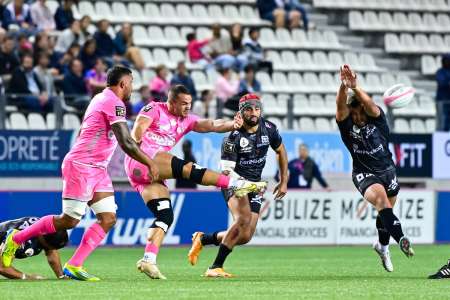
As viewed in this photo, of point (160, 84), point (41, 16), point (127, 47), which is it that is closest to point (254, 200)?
point (160, 84)

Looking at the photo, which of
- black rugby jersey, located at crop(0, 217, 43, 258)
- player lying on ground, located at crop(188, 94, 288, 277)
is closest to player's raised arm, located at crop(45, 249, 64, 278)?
black rugby jersey, located at crop(0, 217, 43, 258)

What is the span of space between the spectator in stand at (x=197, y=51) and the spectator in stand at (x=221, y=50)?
0.46 ft

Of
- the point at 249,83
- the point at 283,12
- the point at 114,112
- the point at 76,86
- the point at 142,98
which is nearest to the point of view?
the point at 114,112

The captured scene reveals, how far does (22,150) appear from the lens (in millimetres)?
24016

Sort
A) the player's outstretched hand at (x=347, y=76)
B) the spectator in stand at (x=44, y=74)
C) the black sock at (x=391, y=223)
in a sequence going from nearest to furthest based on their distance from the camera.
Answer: the player's outstretched hand at (x=347, y=76)
the black sock at (x=391, y=223)
the spectator in stand at (x=44, y=74)

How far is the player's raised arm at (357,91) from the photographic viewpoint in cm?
1420

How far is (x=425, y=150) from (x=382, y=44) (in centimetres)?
584

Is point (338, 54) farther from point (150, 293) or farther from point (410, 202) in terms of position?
point (150, 293)

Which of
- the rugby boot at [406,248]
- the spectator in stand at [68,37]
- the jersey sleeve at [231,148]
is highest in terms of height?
the spectator in stand at [68,37]

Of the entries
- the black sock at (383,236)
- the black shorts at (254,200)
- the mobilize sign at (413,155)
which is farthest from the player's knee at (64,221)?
the mobilize sign at (413,155)

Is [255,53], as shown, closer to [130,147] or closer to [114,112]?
[114,112]

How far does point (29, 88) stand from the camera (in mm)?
24031

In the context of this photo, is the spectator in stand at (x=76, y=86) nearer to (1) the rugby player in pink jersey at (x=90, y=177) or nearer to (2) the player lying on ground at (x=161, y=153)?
(2) the player lying on ground at (x=161, y=153)

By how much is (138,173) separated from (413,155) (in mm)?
14163
